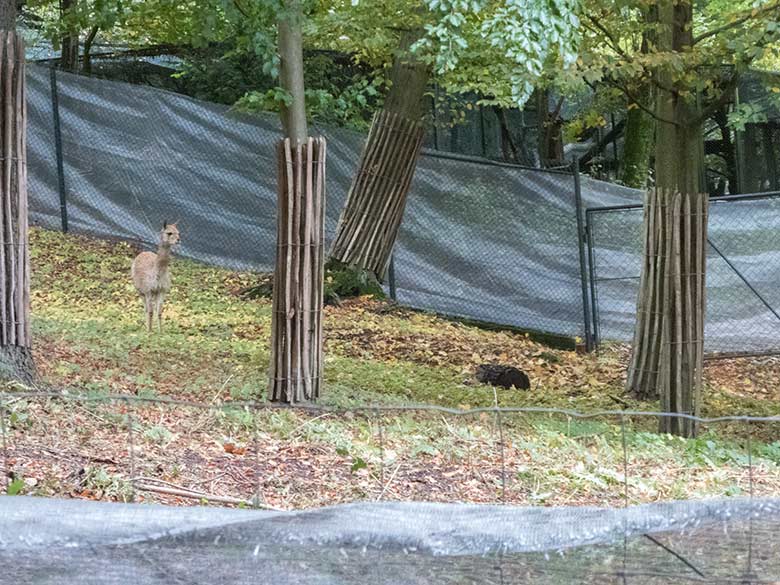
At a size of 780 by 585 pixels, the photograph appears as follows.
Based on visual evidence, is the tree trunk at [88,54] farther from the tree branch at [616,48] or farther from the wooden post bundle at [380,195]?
the tree branch at [616,48]

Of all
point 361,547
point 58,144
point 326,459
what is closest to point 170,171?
point 58,144

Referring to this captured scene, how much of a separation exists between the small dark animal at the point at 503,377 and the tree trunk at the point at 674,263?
0.92 m

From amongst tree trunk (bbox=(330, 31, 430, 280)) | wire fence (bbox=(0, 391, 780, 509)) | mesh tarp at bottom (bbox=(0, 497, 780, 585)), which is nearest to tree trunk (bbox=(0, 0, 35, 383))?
wire fence (bbox=(0, 391, 780, 509))

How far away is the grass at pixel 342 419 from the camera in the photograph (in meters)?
5.34

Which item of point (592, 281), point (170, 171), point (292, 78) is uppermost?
point (292, 78)

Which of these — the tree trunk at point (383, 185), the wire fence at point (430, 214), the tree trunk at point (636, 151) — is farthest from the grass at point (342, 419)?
the tree trunk at point (636, 151)

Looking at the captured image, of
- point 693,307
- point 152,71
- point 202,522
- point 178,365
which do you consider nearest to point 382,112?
point 178,365

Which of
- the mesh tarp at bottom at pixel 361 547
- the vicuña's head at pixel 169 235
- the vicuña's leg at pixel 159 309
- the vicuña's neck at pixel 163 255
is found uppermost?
the vicuña's head at pixel 169 235

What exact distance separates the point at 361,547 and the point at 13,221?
414 centimetres

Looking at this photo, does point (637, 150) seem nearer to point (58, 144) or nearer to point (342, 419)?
point (58, 144)

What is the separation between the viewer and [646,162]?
734 inches

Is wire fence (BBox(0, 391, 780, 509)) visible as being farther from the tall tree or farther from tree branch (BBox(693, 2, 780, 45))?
tree branch (BBox(693, 2, 780, 45))

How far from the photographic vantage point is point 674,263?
771 cm

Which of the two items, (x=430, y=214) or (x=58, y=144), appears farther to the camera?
(x=58, y=144)
